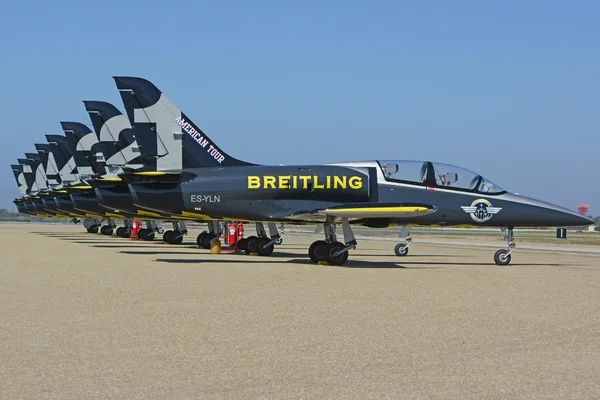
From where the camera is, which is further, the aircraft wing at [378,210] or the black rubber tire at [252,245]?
the black rubber tire at [252,245]

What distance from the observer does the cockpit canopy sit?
770 inches

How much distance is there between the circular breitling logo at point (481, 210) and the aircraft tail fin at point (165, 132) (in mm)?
6038

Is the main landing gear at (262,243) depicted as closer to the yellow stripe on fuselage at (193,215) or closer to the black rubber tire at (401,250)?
the yellow stripe on fuselage at (193,215)

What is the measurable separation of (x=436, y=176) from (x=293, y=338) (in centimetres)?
1262

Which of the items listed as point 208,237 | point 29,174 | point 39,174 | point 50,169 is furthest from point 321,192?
point 29,174

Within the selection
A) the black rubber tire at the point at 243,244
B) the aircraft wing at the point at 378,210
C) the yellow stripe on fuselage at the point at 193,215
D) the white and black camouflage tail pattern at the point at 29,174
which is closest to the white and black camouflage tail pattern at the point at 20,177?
the white and black camouflage tail pattern at the point at 29,174

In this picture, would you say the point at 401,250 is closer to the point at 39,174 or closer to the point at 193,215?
the point at 193,215

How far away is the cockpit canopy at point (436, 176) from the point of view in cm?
1955

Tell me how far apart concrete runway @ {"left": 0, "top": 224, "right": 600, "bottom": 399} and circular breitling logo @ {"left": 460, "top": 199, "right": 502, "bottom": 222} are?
5.32 m

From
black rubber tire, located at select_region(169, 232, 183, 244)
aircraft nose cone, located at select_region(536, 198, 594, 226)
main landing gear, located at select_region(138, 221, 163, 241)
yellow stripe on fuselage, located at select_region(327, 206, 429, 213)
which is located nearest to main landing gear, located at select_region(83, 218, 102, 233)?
main landing gear, located at select_region(138, 221, 163, 241)

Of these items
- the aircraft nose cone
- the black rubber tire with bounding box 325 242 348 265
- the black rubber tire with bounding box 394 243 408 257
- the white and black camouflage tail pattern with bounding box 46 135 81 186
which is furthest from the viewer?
the white and black camouflage tail pattern with bounding box 46 135 81 186

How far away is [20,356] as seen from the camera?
22.0ft

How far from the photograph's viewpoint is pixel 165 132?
67.7 feet

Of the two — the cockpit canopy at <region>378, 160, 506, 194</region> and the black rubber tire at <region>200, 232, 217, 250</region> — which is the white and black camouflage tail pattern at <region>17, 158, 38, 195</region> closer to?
the black rubber tire at <region>200, 232, 217, 250</region>
